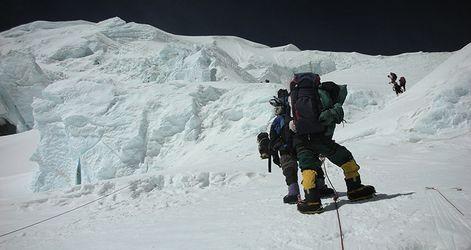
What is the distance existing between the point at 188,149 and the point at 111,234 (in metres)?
12.3

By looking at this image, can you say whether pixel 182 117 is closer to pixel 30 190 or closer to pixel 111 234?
pixel 30 190

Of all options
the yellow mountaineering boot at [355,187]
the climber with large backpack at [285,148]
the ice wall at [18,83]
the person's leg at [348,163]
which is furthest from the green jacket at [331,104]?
the ice wall at [18,83]

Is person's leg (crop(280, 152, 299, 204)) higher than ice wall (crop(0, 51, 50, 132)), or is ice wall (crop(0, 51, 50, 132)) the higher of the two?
ice wall (crop(0, 51, 50, 132))

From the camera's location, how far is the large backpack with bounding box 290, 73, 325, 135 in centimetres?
369

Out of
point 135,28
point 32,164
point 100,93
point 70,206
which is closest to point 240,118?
point 100,93

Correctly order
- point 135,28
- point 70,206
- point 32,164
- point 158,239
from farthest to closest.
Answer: point 135,28 → point 32,164 → point 70,206 → point 158,239

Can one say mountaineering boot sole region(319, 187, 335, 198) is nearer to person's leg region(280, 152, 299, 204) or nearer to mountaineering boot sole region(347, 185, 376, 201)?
person's leg region(280, 152, 299, 204)

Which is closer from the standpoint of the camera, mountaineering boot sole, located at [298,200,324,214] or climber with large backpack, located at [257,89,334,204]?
mountaineering boot sole, located at [298,200,324,214]

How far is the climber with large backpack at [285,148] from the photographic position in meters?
4.25

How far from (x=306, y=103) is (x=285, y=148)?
822mm

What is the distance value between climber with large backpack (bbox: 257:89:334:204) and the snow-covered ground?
30cm

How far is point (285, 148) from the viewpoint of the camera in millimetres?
4398

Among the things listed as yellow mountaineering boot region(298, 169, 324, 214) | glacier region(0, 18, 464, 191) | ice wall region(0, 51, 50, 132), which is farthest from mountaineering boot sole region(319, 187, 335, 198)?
ice wall region(0, 51, 50, 132)

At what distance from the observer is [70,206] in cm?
586
